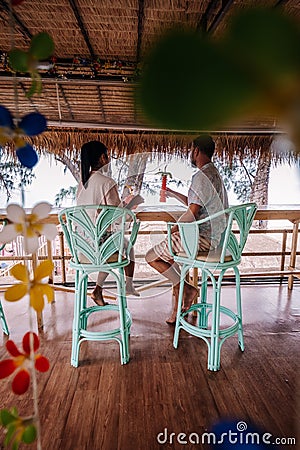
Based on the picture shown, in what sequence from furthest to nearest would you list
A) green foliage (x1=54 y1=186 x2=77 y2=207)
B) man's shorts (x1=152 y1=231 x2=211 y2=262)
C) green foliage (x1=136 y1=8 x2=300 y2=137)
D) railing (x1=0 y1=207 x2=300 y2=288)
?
1. railing (x1=0 y1=207 x2=300 y2=288)
2. man's shorts (x1=152 y1=231 x2=211 y2=262)
3. green foliage (x1=54 y1=186 x2=77 y2=207)
4. green foliage (x1=136 y1=8 x2=300 y2=137)

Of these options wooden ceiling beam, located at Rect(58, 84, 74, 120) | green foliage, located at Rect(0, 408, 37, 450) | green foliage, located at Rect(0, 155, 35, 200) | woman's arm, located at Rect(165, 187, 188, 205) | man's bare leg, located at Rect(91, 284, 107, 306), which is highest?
wooden ceiling beam, located at Rect(58, 84, 74, 120)

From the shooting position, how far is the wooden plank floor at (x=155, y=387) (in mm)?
1459

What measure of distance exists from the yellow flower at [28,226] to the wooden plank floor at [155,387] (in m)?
0.92

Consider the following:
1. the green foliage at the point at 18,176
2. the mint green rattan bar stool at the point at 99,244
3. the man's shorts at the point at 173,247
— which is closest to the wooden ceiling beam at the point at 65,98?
the mint green rattan bar stool at the point at 99,244

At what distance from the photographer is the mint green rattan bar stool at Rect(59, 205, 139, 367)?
1807 mm

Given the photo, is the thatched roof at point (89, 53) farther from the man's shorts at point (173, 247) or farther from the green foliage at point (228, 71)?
the green foliage at point (228, 71)

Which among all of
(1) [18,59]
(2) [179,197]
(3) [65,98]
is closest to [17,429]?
(1) [18,59]

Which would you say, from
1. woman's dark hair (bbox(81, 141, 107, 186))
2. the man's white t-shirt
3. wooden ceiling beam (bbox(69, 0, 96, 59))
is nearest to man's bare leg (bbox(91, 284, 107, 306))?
woman's dark hair (bbox(81, 141, 107, 186))

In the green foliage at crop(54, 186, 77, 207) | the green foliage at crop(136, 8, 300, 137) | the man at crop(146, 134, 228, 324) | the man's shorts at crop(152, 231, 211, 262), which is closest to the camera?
the green foliage at crop(136, 8, 300, 137)

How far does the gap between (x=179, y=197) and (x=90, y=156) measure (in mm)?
799

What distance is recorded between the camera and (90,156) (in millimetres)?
2111

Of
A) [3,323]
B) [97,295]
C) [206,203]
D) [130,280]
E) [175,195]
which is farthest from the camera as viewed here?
[97,295]

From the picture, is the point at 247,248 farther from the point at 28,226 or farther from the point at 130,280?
the point at 28,226

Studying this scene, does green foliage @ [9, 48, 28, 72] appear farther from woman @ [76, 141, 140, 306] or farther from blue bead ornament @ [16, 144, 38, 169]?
woman @ [76, 141, 140, 306]
